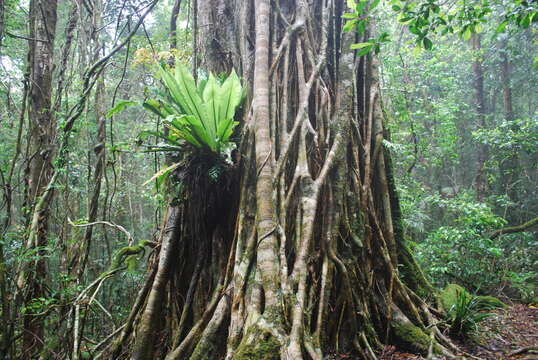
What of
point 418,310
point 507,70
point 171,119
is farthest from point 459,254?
point 507,70

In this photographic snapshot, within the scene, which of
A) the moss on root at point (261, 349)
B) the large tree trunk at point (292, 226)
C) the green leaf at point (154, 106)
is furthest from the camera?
the green leaf at point (154, 106)

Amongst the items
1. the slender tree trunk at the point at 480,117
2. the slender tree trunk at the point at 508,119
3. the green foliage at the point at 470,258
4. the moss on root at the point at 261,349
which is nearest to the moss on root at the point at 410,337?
the moss on root at the point at 261,349

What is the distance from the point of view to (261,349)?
207 centimetres

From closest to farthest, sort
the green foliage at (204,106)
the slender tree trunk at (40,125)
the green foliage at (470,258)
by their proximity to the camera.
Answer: the green foliage at (204,106)
the slender tree trunk at (40,125)
the green foliage at (470,258)

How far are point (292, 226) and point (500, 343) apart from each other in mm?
1831

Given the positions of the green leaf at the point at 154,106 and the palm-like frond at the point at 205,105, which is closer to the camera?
the palm-like frond at the point at 205,105

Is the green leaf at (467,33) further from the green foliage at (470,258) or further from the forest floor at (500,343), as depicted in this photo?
the green foliage at (470,258)

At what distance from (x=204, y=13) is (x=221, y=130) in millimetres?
1764

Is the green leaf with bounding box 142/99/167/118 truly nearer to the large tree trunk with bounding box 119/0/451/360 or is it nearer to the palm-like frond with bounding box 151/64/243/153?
the palm-like frond with bounding box 151/64/243/153

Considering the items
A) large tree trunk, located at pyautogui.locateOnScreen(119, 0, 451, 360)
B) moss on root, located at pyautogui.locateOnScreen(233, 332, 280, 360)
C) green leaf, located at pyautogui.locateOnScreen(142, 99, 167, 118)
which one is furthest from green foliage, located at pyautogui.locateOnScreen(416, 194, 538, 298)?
green leaf, located at pyautogui.locateOnScreen(142, 99, 167, 118)

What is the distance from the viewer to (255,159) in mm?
2922

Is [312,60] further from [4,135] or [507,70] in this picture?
[507,70]

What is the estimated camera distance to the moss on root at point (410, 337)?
8.41 feet

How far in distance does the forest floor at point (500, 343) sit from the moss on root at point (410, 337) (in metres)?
0.07
